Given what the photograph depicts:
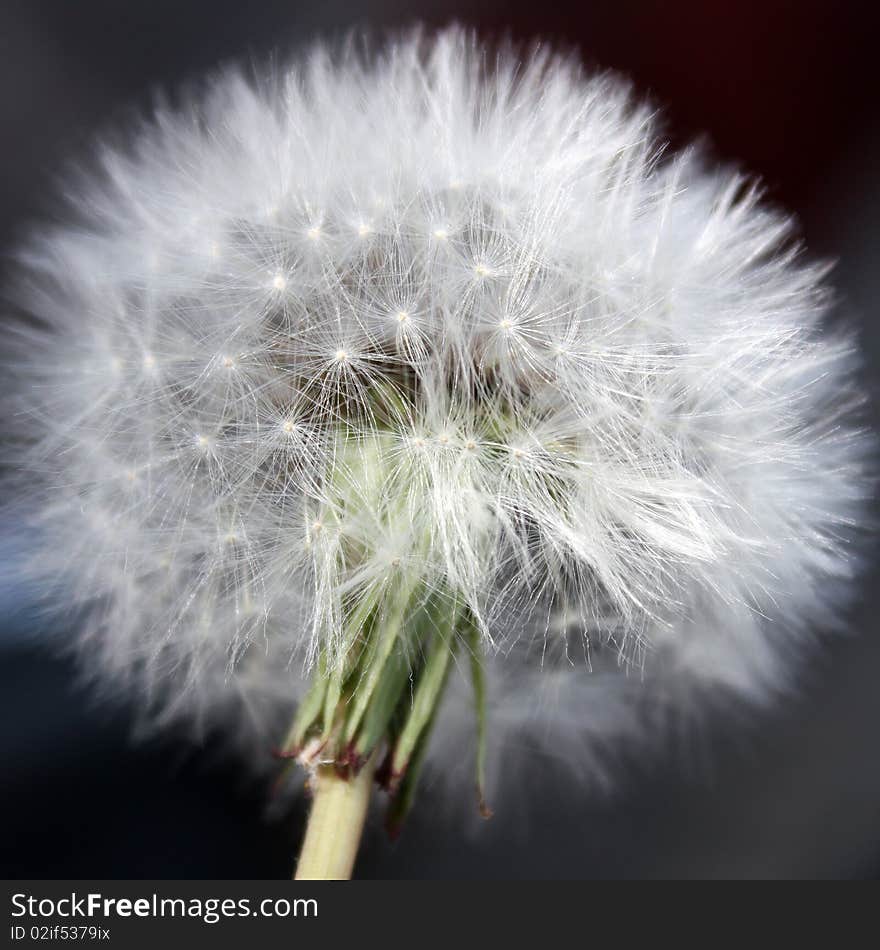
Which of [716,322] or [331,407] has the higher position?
[716,322]

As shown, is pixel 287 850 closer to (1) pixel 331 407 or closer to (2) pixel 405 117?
(1) pixel 331 407

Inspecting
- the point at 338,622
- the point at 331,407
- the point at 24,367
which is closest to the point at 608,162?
the point at 331,407

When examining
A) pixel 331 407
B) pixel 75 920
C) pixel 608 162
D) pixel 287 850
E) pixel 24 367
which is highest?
pixel 608 162

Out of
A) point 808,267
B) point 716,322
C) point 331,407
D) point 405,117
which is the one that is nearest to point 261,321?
point 331,407

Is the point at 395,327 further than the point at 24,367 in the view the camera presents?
No

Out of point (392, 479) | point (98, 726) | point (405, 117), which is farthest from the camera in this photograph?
point (98, 726)

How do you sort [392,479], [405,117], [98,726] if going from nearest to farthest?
[392,479] < [405,117] < [98,726]
